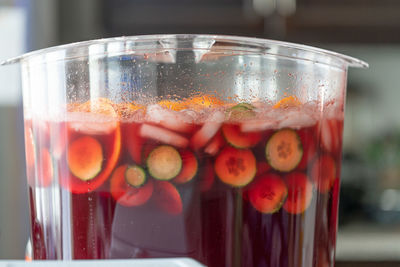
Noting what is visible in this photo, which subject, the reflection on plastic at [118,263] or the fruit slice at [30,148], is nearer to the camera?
the reflection on plastic at [118,263]

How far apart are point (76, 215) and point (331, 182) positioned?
0.22m

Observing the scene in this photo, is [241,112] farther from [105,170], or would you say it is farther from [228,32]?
[228,32]

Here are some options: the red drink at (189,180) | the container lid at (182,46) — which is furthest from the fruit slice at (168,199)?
the container lid at (182,46)

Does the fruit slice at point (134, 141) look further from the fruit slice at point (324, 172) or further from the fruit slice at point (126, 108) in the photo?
the fruit slice at point (324, 172)

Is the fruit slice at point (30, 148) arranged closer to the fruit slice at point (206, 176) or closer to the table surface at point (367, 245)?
the fruit slice at point (206, 176)

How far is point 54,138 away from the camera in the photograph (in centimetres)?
40

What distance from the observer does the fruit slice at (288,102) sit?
0.38 metres

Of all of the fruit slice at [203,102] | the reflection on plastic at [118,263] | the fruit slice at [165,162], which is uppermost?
the fruit slice at [203,102]

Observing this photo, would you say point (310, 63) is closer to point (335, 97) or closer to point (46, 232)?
point (335, 97)

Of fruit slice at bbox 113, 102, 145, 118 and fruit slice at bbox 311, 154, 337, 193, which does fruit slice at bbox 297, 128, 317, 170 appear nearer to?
fruit slice at bbox 311, 154, 337, 193

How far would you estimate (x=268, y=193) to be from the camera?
373 millimetres

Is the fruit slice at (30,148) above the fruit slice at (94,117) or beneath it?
beneath

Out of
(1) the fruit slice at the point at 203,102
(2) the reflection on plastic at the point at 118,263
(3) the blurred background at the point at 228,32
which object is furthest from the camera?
(3) the blurred background at the point at 228,32

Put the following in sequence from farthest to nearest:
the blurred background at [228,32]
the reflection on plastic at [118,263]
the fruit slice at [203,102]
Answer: the blurred background at [228,32] → the fruit slice at [203,102] → the reflection on plastic at [118,263]
